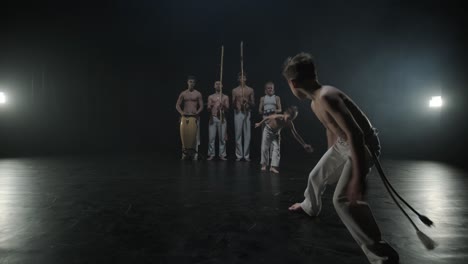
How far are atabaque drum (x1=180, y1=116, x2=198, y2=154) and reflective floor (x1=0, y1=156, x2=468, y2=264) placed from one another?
2.17 meters

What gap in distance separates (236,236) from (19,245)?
1.18m

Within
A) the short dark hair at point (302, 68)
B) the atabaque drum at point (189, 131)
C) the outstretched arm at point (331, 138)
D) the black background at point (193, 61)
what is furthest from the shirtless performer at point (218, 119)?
the short dark hair at point (302, 68)

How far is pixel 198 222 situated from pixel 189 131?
3981 mm

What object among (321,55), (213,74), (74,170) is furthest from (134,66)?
(321,55)

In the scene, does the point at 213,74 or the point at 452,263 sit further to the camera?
the point at 213,74

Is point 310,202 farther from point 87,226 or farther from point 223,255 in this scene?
point 87,226

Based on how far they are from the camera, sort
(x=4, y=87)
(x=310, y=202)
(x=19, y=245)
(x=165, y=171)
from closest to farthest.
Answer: (x=19, y=245) → (x=310, y=202) → (x=165, y=171) → (x=4, y=87)

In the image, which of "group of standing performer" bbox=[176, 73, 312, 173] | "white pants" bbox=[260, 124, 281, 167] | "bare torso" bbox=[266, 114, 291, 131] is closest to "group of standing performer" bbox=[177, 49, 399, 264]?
"white pants" bbox=[260, 124, 281, 167]

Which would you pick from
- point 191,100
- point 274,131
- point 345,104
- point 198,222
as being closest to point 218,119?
point 191,100

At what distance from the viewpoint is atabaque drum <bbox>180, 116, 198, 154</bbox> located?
6.06 meters

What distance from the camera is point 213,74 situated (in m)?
8.22

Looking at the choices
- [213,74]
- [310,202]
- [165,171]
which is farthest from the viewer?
[213,74]

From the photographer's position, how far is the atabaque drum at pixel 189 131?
6059 millimetres

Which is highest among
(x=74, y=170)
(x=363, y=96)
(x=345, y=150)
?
(x=363, y=96)
